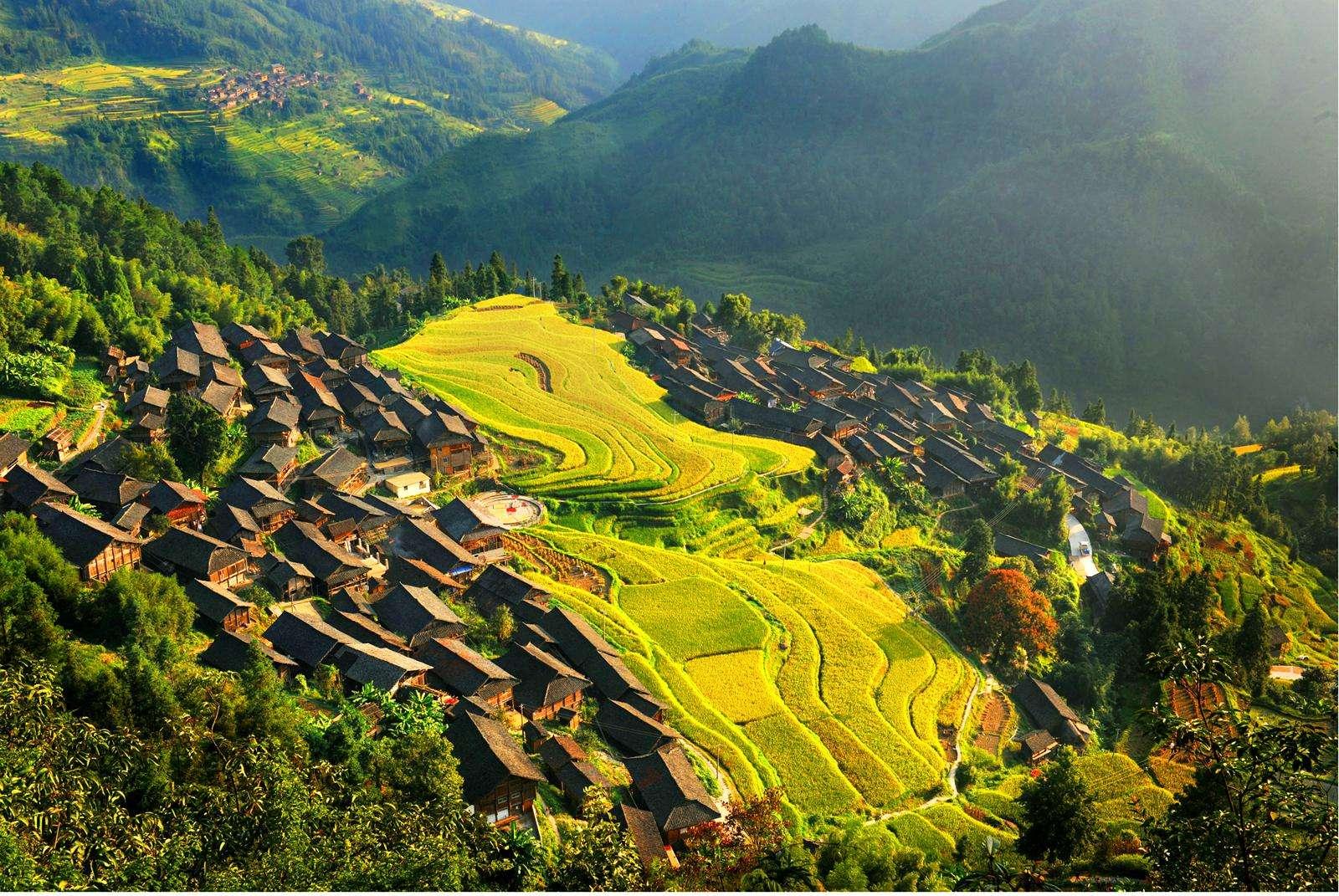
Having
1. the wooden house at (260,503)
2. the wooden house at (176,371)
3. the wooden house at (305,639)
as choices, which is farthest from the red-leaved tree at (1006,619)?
the wooden house at (176,371)

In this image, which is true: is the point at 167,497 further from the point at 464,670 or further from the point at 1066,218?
the point at 1066,218

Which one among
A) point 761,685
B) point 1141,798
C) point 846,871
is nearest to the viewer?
point 846,871

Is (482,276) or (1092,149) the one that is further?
(1092,149)

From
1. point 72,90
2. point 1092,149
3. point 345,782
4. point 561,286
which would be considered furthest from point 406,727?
point 72,90

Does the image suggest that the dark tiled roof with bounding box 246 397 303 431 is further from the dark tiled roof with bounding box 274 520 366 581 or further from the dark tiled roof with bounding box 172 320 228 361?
the dark tiled roof with bounding box 274 520 366 581

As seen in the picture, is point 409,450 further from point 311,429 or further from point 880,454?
point 880,454

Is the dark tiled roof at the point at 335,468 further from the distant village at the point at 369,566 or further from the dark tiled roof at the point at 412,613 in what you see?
the dark tiled roof at the point at 412,613

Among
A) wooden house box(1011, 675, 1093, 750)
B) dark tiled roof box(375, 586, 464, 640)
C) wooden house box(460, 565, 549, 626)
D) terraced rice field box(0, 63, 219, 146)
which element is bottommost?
wooden house box(1011, 675, 1093, 750)

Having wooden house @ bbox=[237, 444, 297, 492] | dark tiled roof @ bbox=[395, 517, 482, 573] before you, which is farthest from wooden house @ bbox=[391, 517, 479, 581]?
wooden house @ bbox=[237, 444, 297, 492]
